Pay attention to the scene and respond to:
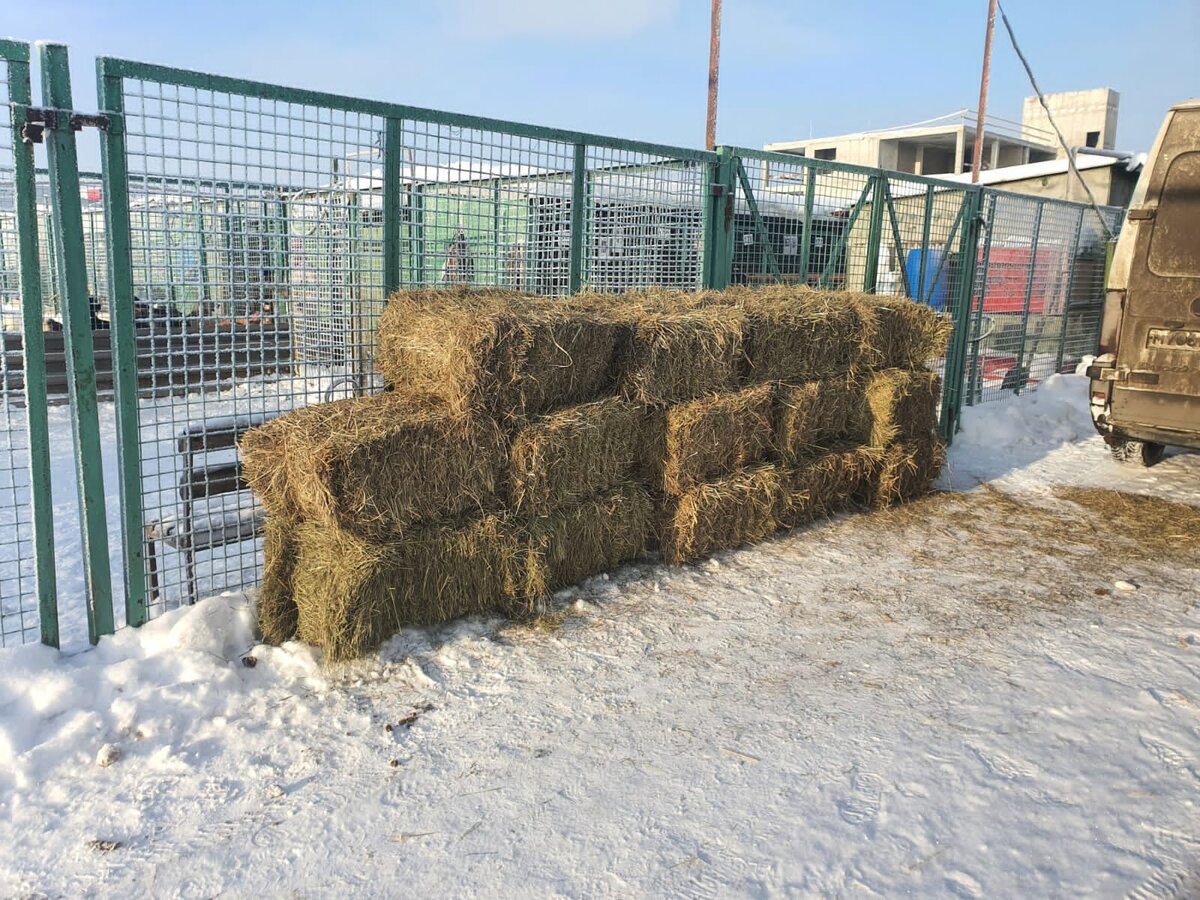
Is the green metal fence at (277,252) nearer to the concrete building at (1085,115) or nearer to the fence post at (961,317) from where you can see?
the fence post at (961,317)

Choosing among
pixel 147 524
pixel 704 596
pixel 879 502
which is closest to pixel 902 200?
pixel 879 502

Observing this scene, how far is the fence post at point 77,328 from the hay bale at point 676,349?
7.97 ft

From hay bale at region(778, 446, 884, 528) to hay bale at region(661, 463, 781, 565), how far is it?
0.16 m

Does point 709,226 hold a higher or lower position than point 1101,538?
higher

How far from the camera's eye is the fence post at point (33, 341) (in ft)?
10.6

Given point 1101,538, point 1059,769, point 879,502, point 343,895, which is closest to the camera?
point 343,895

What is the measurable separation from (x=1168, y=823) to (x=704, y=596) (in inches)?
89.5

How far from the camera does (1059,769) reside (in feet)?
9.98

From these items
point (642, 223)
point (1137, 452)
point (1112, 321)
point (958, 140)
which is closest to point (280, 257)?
point (642, 223)

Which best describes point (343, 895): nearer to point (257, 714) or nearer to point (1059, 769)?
point (257, 714)

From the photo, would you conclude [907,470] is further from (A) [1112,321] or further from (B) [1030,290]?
(B) [1030,290]

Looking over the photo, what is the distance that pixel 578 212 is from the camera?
18.1 ft

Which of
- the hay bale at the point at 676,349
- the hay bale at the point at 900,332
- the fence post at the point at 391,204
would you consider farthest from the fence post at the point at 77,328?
the hay bale at the point at 900,332

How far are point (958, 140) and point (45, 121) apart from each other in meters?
36.9
